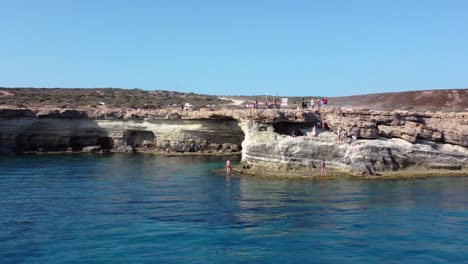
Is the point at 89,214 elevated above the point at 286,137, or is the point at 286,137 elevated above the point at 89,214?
the point at 286,137

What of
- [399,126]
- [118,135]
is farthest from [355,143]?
[118,135]

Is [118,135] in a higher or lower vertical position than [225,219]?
higher

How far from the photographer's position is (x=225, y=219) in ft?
80.3

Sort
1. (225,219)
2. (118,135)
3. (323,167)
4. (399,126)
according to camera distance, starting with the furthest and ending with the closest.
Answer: (118,135) → (399,126) → (323,167) → (225,219)

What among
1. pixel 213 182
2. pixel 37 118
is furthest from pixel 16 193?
pixel 37 118

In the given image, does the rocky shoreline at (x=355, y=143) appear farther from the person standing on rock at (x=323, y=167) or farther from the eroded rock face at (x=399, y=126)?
the person standing on rock at (x=323, y=167)

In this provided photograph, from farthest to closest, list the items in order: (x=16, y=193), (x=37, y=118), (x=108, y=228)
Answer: (x=37, y=118)
(x=16, y=193)
(x=108, y=228)

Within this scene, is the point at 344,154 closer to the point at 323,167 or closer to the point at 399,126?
the point at 323,167

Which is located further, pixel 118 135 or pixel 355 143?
pixel 118 135

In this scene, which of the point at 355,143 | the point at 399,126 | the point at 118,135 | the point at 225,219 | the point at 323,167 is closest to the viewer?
the point at 225,219

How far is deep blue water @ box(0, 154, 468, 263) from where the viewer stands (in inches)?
755

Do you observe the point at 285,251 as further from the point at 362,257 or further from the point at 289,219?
the point at 289,219

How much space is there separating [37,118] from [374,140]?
39515 mm

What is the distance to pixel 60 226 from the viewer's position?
23.0 m
